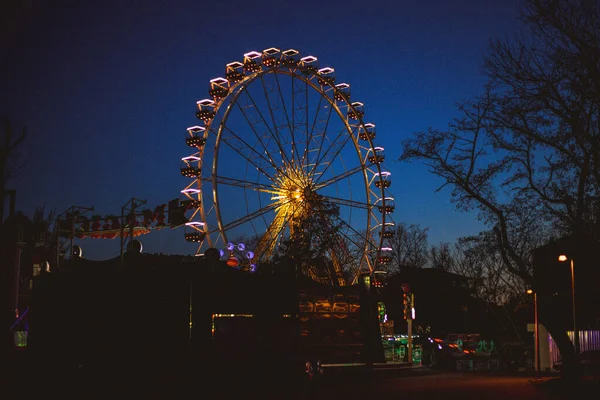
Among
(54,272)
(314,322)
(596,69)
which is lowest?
(314,322)

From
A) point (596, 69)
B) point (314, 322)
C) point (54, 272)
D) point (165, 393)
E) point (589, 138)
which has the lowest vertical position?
point (165, 393)

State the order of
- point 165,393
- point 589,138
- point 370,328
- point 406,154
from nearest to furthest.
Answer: point 589,138, point 165,393, point 406,154, point 370,328

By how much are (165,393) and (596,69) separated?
13852 mm

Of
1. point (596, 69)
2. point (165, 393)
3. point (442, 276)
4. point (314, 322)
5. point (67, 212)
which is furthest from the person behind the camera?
point (442, 276)

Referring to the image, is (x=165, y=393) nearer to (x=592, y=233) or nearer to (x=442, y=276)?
(x=592, y=233)

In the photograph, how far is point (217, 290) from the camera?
80.7ft

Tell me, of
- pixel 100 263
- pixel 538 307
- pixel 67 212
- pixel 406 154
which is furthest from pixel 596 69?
pixel 67 212

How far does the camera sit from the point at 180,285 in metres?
23.7

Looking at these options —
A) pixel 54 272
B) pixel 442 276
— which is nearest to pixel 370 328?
pixel 54 272

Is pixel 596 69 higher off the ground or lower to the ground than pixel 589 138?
higher

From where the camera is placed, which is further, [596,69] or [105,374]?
[105,374]

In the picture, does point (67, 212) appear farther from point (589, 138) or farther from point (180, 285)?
point (589, 138)

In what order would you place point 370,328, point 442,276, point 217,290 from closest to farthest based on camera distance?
point 217,290, point 370,328, point 442,276

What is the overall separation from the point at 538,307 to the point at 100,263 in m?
15.0
